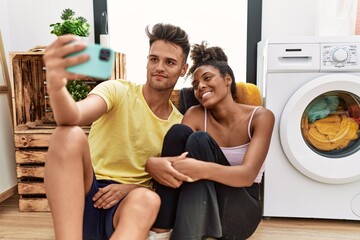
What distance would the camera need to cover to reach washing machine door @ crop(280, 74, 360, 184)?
1.45 meters

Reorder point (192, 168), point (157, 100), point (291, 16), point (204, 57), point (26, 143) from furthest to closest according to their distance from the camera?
point (291, 16) → point (26, 143) → point (204, 57) → point (157, 100) → point (192, 168)

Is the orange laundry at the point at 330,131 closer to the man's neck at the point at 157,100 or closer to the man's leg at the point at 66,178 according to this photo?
the man's neck at the point at 157,100

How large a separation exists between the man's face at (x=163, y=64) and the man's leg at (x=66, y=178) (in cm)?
38

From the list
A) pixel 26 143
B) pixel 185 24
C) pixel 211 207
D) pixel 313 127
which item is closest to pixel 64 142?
pixel 211 207

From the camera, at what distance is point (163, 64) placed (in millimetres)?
1179

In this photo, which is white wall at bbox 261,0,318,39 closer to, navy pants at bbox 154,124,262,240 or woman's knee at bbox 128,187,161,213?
navy pants at bbox 154,124,262,240

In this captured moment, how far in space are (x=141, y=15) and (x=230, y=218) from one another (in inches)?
60.2

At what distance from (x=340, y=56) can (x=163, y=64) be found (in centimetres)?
85

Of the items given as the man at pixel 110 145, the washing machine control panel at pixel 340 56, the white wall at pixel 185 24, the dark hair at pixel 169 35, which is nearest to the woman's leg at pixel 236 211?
the man at pixel 110 145

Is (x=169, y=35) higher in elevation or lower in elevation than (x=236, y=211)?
higher

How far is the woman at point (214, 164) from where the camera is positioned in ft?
3.45

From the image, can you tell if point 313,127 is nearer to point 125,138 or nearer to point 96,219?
point 125,138

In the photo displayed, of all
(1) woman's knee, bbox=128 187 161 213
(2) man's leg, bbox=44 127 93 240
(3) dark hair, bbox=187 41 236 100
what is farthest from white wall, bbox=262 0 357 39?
(2) man's leg, bbox=44 127 93 240

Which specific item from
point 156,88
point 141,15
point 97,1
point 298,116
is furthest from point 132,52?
point 298,116
